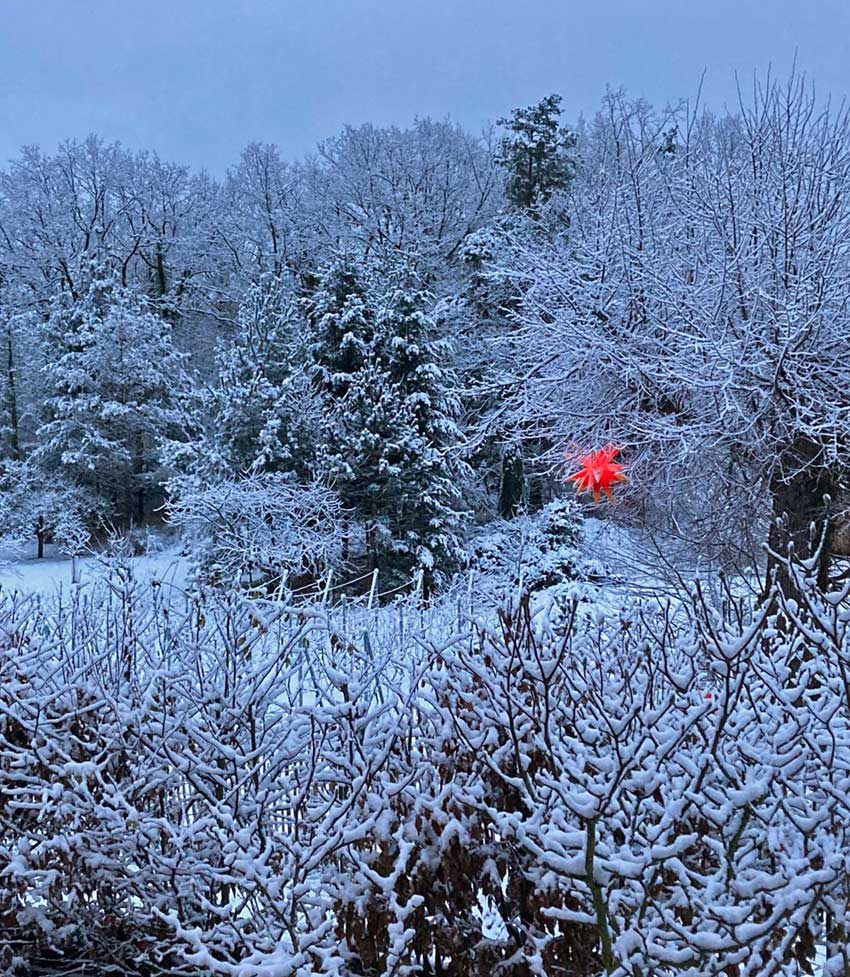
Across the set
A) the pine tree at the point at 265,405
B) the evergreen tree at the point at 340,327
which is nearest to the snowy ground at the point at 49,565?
the pine tree at the point at 265,405

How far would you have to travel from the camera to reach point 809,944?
2.29m

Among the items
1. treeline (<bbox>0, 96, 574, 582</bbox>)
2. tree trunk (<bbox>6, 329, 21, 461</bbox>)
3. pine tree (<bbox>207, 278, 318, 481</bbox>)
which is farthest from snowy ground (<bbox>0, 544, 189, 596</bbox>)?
tree trunk (<bbox>6, 329, 21, 461</bbox>)

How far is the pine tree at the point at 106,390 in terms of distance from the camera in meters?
21.1

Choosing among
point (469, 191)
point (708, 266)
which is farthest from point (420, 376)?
point (469, 191)

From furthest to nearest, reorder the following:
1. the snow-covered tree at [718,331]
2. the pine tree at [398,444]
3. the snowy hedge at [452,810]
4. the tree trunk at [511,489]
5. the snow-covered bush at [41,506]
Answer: the snow-covered bush at [41,506] → the tree trunk at [511,489] → the pine tree at [398,444] → the snow-covered tree at [718,331] → the snowy hedge at [452,810]

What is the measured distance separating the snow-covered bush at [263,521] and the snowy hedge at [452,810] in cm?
1022

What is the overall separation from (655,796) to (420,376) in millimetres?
13182

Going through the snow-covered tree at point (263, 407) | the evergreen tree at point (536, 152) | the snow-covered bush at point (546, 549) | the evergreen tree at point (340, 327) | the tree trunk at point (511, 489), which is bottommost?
the snow-covered bush at point (546, 549)

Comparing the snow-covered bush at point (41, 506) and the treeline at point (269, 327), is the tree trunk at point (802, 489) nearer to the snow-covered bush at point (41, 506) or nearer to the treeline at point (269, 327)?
the treeline at point (269, 327)

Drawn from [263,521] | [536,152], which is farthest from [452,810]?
[536,152]

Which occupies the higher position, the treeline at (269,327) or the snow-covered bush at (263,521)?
the treeline at (269,327)

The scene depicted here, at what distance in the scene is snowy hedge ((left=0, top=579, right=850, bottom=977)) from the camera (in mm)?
2031

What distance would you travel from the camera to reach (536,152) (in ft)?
69.0

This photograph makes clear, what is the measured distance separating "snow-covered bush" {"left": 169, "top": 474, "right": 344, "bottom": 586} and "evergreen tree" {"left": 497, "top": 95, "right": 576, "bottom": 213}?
11062 millimetres
